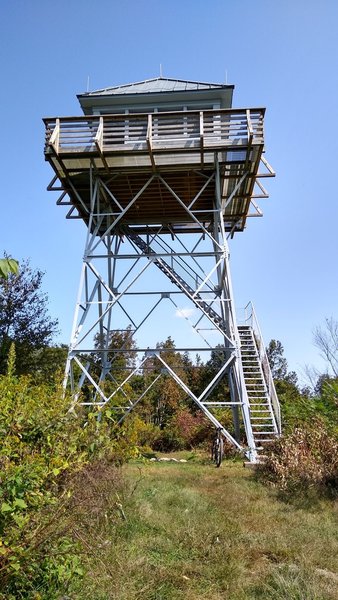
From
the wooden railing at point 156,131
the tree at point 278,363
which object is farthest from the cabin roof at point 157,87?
the tree at point 278,363

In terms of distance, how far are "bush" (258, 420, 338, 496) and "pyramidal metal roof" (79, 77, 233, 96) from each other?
34.9 feet

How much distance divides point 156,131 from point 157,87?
3605 mm

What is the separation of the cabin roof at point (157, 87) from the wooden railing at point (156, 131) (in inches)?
95.6

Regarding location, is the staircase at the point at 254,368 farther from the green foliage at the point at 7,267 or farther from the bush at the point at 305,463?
the green foliage at the point at 7,267

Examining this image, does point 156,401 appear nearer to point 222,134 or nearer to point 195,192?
point 195,192

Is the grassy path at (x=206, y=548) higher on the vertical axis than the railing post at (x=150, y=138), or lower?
lower

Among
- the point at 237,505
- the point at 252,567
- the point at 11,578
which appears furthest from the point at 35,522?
the point at 237,505

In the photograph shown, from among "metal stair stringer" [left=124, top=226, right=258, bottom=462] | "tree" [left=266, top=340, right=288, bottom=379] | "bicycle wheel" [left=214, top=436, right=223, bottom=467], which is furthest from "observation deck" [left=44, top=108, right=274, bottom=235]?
"tree" [left=266, top=340, right=288, bottom=379]

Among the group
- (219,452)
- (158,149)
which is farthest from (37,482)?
(158,149)

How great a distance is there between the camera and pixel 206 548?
436 centimetres

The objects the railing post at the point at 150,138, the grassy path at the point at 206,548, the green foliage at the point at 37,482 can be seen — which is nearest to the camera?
the green foliage at the point at 37,482

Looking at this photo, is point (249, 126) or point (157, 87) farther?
point (157, 87)

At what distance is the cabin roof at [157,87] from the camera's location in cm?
1362

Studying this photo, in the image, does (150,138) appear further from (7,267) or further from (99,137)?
(7,267)
